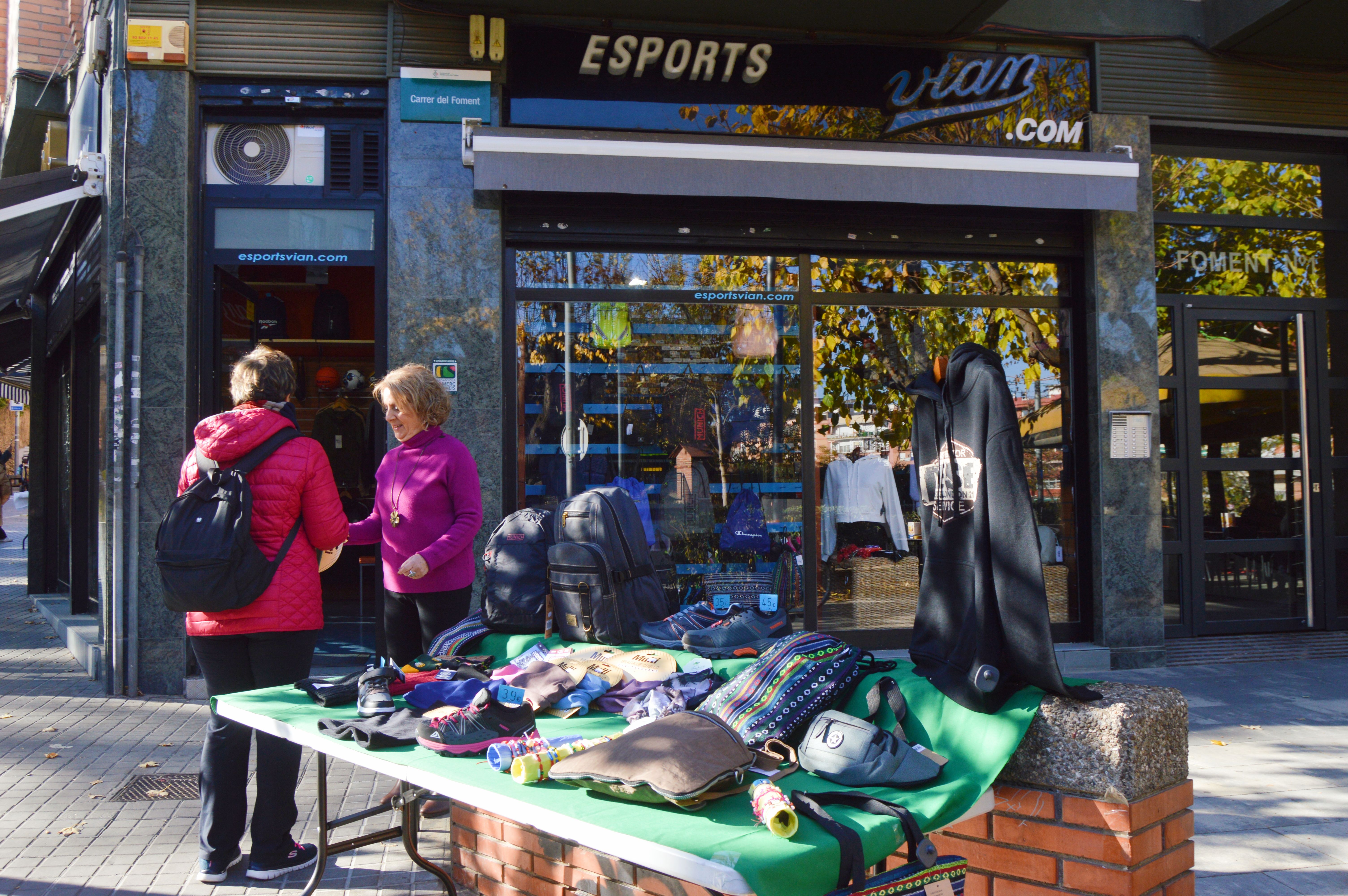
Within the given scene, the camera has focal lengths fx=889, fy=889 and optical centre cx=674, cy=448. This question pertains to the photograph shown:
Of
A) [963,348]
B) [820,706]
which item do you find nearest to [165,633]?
[820,706]

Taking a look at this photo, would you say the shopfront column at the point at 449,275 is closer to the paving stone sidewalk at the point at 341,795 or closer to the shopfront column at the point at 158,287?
the shopfront column at the point at 158,287

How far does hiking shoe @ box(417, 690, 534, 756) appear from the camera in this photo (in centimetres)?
231

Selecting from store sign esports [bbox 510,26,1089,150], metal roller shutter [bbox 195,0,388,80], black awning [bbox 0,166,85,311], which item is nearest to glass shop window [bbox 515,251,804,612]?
store sign esports [bbox 510,26,1089,150]

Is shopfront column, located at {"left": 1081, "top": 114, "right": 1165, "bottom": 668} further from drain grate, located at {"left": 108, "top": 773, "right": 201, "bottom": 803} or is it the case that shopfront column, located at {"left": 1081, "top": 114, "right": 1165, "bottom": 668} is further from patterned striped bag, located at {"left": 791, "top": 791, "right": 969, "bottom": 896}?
drain grate, located at {"left": 108, "top": 773, "right": 201, "bottom": 803}

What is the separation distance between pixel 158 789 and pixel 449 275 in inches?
141

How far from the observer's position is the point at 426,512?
3.87m

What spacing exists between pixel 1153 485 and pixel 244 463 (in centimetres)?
637

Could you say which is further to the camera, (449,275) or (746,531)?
(746,531)

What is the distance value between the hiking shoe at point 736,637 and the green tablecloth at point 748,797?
0.17m

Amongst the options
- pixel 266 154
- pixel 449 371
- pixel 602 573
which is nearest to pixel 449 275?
pixel 449 371

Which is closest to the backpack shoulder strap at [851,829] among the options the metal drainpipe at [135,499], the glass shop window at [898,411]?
the glass shop window at [898,411]

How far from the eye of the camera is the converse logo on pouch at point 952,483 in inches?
99.1

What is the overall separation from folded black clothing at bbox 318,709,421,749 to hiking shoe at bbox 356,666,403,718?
4 cm

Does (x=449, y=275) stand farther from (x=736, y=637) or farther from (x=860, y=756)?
(x=860, y=756)
